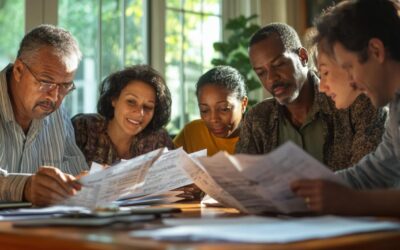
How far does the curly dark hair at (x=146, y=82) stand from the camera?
2387mm

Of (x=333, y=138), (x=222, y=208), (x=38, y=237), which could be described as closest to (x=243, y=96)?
(x=333, y=138)

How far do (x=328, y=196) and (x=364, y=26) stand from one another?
0.42 meters

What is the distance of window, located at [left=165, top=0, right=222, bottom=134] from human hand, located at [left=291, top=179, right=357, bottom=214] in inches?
97.6

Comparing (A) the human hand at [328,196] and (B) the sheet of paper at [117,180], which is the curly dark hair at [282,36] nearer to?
(B) the sheet of paper at [117,180]

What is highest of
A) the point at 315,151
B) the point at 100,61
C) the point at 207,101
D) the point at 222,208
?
the point at 100,61

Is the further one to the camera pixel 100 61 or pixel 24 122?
pixel 100 61

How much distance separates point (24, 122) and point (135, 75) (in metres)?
0.56

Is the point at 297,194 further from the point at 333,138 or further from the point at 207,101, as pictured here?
the point at 207,101

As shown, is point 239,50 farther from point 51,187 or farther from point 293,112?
point 51,187

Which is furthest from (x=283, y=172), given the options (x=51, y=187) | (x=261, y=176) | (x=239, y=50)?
(x=239, y=50)

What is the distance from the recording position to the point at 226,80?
246cm

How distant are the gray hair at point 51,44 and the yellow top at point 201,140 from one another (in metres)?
0.71

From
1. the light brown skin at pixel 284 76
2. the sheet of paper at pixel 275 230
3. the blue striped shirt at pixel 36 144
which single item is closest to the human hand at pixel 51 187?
the blue striped shirt at pixel 36 144

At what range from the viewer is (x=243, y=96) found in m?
2.57
